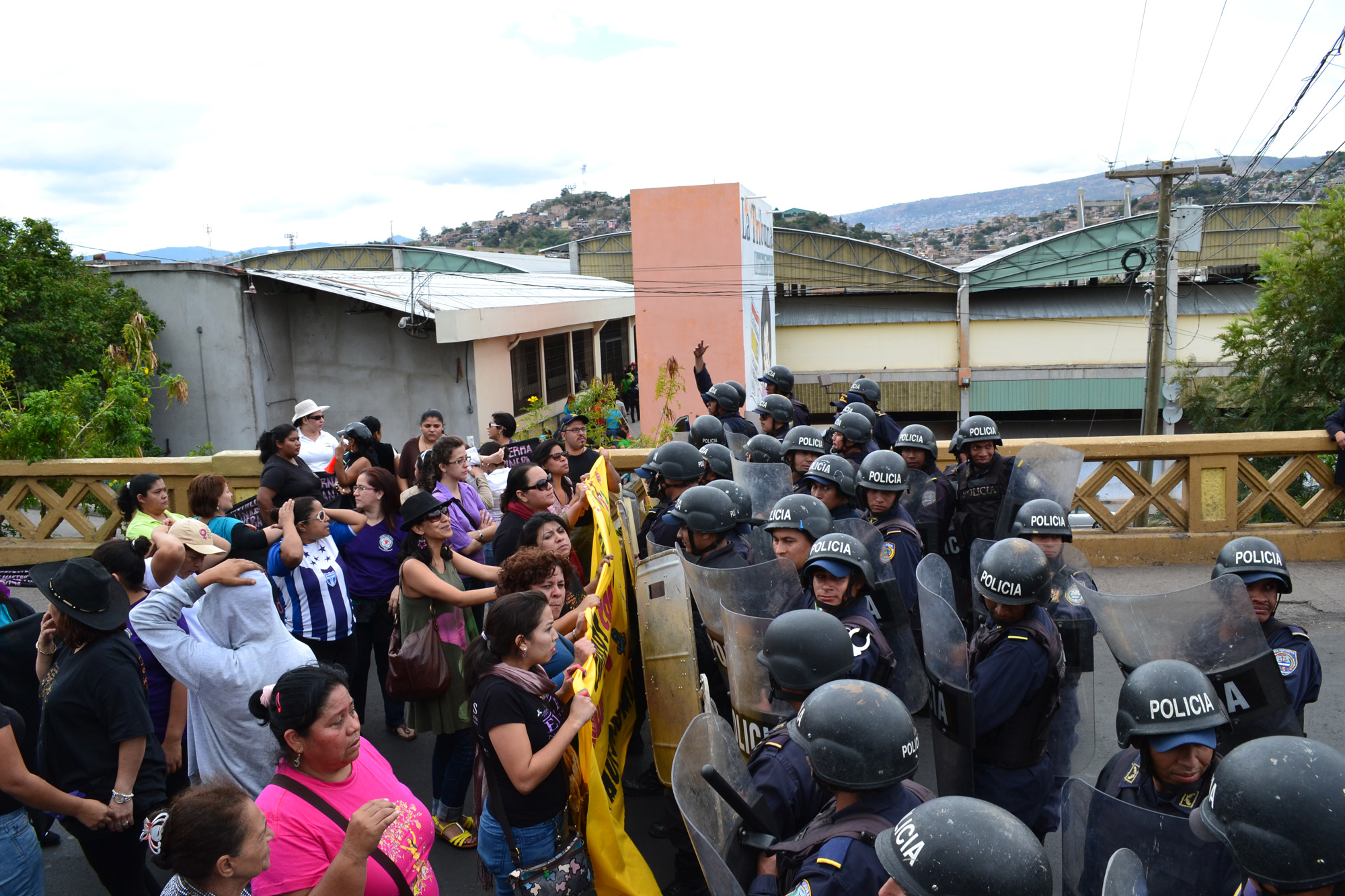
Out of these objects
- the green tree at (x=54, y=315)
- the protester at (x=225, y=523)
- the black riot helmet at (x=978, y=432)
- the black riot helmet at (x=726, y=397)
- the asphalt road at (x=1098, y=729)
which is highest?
the green tree at (x=54, y=315)

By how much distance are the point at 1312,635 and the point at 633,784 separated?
17.4 feet

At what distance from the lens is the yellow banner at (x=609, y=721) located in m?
3.51

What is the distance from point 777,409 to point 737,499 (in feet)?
10.9

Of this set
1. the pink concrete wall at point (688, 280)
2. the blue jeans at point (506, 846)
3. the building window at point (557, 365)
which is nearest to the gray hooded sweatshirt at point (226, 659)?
the blue jeans at point (506, 846)

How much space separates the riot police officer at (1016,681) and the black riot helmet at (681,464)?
2.35 m

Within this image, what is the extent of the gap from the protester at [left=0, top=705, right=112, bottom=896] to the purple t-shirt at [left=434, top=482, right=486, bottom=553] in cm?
226

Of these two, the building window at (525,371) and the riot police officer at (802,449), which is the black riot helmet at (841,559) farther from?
the building window at (525,371)

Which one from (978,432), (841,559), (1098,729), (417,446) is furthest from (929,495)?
(417,446)

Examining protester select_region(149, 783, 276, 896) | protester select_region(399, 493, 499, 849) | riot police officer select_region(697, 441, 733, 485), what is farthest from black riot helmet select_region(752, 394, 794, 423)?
protester select_region(149, 783, 276, 896)

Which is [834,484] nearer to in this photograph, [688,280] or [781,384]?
[781,384]

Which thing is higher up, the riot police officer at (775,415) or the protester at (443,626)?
the riot police officer at (775,415)

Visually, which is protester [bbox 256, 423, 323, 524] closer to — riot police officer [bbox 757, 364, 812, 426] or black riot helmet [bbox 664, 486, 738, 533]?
black riot helmet [bbox 664, 486, 738, 533]

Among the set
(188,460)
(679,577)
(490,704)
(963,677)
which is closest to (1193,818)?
(963,677)

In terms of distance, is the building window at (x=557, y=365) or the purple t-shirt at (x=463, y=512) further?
the building window at (x=557, y=365)
